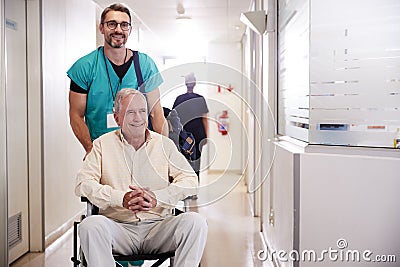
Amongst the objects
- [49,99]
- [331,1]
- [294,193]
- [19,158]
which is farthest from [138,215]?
[49,99]

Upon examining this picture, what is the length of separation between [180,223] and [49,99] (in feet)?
7.98

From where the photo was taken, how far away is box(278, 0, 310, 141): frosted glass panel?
3.01 meters

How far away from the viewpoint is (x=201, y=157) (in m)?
2.60

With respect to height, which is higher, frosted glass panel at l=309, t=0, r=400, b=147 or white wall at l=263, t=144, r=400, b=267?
frosted glass panel at l=309, t=0, r=400, b=147

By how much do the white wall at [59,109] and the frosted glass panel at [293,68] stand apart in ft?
5.92

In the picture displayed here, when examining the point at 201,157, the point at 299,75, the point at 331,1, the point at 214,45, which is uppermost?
the point at 214,45

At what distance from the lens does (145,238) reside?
275cm

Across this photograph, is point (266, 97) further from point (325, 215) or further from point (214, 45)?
point (214, 45)

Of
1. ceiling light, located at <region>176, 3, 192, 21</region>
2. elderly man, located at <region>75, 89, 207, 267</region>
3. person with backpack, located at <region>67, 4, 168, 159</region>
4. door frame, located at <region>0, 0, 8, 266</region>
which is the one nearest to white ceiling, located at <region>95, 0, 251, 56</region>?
ceiling light, located at <region>176, 3, 192, 21</region>

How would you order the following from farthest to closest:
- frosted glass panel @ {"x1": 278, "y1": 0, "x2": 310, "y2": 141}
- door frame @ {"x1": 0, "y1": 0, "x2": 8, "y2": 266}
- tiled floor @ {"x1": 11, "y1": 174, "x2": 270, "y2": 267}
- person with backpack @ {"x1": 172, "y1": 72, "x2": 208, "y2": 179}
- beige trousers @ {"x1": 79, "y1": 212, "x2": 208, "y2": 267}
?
1. tiled floor @ {"x1": 11, "y1": 174, "x2": 270, "y2": 267}
2. door frame @ {"x1": 0, "y1": 0, "x2": 8, "y2": 266}
3. frosted glass panel @ {"x1": 278, "y1": 0, "x2": 310, "y2": 141}
4. beige trousers @ {"x1": 79, "y1": 212, "x2": 208, "y2": 267}
5. person with backpack @ {"x1": 172, "y1": 72, "x2": 208, "y2": 179}

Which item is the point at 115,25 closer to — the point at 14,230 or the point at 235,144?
the point at 235,144

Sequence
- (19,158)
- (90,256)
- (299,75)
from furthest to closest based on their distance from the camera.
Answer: (19,158)
(299,75)
(90,256)

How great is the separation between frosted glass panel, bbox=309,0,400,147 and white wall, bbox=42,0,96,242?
2.53m

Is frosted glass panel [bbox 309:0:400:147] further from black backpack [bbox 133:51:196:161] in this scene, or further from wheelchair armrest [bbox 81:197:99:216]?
wheelchair armrest [bbox 81:197:99:216]
